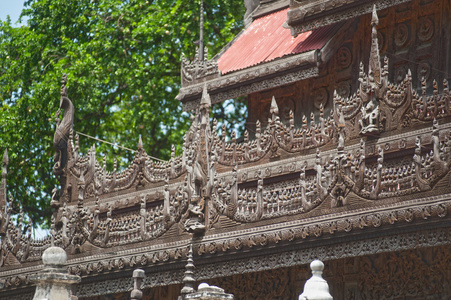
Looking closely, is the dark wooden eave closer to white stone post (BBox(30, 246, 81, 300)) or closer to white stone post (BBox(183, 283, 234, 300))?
white stone post (BBox(183, 283, 234, 300))

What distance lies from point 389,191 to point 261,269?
238cm

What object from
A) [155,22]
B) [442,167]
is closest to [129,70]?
[155,22]

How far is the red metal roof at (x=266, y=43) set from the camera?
1692cm

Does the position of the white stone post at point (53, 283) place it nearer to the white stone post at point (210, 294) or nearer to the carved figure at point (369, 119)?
the white stone post at point (210, 294)

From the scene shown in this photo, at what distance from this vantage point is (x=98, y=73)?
25.6m

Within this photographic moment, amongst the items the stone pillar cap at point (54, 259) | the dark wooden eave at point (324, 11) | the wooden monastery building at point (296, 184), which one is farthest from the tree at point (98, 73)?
the stone pillar cap at point (54, 259)

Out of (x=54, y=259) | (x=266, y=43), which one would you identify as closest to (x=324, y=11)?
(x=266, y=43)

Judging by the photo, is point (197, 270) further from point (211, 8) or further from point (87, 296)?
point (211, 8)

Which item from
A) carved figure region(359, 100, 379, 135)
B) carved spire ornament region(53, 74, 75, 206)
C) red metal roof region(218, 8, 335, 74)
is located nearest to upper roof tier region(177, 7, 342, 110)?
red metal roof region(218, 8, 335, 74)

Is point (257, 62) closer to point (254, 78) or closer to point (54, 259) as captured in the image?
point (254, 78)

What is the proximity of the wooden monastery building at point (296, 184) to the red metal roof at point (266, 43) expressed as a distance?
0.21 feet

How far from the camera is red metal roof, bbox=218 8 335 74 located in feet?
55.5

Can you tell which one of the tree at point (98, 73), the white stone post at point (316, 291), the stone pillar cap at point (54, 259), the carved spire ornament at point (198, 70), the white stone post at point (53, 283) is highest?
the tree at point (98, 73)

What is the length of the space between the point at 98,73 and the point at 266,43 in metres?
8.02
